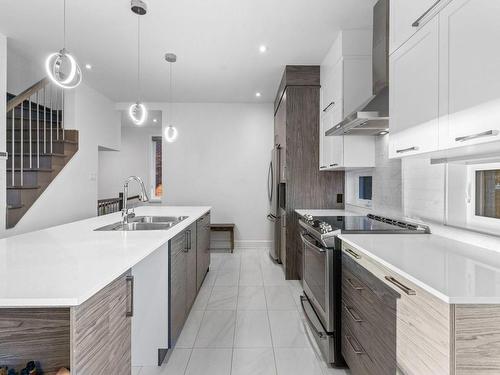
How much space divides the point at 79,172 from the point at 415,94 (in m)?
4.89

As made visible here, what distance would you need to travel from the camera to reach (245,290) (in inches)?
135

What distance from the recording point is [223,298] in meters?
3.18

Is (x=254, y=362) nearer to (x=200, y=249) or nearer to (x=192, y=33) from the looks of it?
(x=200, y=249)

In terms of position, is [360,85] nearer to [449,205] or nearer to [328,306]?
[449,205]

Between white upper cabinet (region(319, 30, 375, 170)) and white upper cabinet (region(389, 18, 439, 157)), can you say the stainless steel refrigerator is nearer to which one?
white upper cabinet (region(319, 30, 375, 170))

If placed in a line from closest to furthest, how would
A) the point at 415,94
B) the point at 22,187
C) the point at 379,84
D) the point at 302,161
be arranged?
the point at 415,94, the point at 379,84, the point at 22,187, the point at 302,161

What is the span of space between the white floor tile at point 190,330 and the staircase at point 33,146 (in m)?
2.53

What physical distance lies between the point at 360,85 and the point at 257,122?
9.69ft

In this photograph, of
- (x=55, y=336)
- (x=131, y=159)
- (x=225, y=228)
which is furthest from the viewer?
(x=131, y=159)

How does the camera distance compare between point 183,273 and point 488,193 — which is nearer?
point 488,193

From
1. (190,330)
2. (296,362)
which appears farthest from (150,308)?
(296,362)

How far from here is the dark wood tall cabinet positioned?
380 centimetres

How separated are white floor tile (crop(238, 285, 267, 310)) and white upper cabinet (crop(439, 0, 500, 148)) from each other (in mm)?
2333

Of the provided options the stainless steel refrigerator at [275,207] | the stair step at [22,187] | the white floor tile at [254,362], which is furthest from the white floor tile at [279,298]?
the stair step at [22,187]
